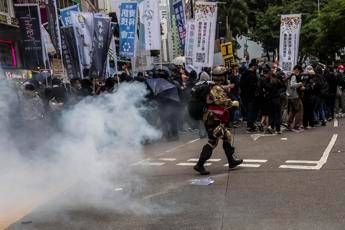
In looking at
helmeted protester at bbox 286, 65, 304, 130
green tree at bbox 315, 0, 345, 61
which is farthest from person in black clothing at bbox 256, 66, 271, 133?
green tree at bbox 315, 0, 345, 61

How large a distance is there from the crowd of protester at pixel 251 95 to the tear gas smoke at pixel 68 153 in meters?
2.01

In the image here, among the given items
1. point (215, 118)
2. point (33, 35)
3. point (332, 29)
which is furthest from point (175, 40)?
point (215, 118)

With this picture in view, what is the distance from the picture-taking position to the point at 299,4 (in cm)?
4400

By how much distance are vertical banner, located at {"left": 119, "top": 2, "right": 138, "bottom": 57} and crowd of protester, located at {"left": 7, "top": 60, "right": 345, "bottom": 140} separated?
3.39 feet

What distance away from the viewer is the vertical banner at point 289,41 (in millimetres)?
19797

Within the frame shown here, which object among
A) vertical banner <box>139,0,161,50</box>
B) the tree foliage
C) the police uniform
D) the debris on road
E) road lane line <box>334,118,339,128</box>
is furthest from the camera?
the tree foliage

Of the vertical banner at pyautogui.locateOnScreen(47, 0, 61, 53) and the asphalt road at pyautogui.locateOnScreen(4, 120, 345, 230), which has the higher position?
the vertical banner at pyautogui.locateOnScreen(47, 0, 61, 53)

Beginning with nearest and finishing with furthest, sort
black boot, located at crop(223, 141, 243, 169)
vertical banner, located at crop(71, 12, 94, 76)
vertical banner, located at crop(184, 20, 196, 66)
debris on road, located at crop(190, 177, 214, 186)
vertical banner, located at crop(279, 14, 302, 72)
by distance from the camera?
debris on road, located at crop(190, 177, 214, 186) → black boot, located at crop(223, 141, 243, 169) → vertical banner, located at crop(71, 12, 94, 76) → vertical banner, located at crop(184, 20, 196, 66) → vertical banner, located at crop(279, 14, 302, 72)

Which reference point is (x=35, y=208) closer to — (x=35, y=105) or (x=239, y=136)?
(x=35, y=105)

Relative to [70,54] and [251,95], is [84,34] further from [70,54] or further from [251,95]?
[251,95]

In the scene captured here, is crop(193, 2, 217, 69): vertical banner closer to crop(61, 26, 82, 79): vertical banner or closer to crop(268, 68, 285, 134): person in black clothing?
crop(268, 68, 285, 134): person in black clothing

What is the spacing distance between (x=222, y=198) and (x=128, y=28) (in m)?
9.41

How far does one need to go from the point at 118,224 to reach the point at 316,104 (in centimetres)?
1076

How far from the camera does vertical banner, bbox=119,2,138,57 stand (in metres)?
15.6
